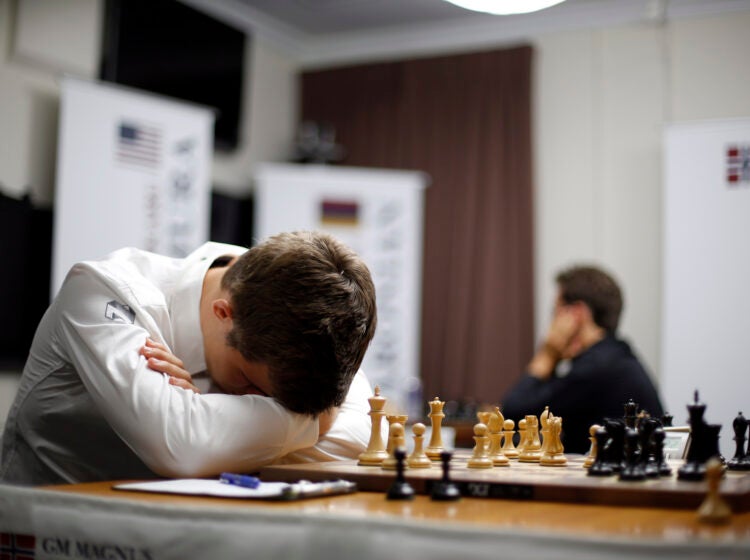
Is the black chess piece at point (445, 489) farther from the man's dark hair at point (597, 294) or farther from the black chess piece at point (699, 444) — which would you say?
the man's dark hair at point (597, 294)

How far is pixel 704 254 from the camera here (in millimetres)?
4500

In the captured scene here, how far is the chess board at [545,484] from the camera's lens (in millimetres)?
1075

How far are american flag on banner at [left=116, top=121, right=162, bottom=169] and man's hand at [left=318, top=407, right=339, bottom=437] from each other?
3.06 meters

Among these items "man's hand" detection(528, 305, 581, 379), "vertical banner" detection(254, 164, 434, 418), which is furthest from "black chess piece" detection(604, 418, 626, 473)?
"vertical banner" detection(254, 164, 434, 418)

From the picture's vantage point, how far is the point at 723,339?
169 inches

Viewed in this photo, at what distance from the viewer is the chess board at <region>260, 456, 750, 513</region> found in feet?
3.53

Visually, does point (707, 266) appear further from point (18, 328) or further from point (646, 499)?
point (646, 499)

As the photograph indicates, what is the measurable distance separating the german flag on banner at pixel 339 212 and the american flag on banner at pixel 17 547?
13.8 feet

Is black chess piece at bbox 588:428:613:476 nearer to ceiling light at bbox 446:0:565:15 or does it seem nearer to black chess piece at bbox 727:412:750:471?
black chess piece at bbox 727:412:750:471

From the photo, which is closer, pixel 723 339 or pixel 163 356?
pixel 163 356

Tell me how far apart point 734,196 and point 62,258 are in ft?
10.7

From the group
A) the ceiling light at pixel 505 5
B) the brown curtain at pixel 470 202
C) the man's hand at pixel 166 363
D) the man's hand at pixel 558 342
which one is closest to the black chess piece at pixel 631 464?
the man's hand at pixel 166 363

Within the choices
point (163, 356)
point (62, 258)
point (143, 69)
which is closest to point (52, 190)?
point (62, 258)

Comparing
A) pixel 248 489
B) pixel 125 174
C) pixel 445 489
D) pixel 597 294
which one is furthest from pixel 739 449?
pixel 125 174
